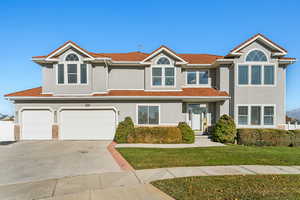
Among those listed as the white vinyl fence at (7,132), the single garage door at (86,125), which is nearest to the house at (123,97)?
the single garage door at (86,125)

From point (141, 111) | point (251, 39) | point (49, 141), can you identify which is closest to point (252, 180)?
point (141, 111)

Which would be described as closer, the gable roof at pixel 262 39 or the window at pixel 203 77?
the gable roof at pixel 262 39

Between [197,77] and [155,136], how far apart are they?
7130 mm

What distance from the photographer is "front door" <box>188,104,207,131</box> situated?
16016 millimetres

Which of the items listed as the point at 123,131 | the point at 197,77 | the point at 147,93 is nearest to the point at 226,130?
the point at 197,77

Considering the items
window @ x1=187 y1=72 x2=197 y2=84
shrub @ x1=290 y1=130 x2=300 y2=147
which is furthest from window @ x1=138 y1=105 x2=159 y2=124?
shrub @ x1=290 y1=130 x2=300 y2=147

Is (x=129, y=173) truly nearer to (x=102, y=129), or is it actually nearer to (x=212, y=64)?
(x=102, y=129)

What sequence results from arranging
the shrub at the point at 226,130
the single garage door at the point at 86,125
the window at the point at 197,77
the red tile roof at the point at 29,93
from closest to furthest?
the shrub at the point at 226,130
the red tile roof at the point at 29,93
the single garage door at the point at 86,125
the window at the point at 197,77

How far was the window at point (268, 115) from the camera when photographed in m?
14.4

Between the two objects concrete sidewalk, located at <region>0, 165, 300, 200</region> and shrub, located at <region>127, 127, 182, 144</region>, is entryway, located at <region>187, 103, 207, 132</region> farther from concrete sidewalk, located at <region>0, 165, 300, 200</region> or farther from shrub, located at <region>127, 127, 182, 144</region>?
concrete sidewalk, located at <region>0, 165, 300, 200</region>

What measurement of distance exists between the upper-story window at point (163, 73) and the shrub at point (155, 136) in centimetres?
427

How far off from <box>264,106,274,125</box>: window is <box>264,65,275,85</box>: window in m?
2.05

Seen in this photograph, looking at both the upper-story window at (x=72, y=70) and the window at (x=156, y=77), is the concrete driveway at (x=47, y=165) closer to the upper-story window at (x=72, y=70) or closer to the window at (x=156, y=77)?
the upper-story window at (x=72, y=70)

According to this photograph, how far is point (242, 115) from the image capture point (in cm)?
1454
